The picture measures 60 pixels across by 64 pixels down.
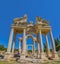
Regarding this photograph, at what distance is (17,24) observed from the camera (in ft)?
103

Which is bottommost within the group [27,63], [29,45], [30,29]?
[27,63]

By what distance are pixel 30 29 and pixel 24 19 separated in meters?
4.31

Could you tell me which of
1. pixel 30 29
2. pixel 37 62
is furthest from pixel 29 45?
pixel 37 62

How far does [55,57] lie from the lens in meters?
29.1

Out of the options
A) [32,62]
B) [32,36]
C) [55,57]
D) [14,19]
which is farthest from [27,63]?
[32,36]

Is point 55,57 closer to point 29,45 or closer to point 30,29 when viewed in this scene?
point 30,29

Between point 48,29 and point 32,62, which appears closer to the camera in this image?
point 32,62

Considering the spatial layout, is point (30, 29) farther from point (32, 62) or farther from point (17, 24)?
point (32, 62)

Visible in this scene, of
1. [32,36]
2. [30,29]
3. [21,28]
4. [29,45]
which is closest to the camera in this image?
[21,28]

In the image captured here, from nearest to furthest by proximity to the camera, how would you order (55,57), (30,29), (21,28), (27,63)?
(27,63) → (55,57) → (21,28) → (30,29)

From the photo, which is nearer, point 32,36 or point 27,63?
point 27,63

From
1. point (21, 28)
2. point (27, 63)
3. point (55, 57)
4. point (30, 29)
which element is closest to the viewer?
point (27, 63)

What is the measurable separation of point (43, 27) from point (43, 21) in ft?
5.15

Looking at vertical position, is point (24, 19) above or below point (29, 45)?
above
